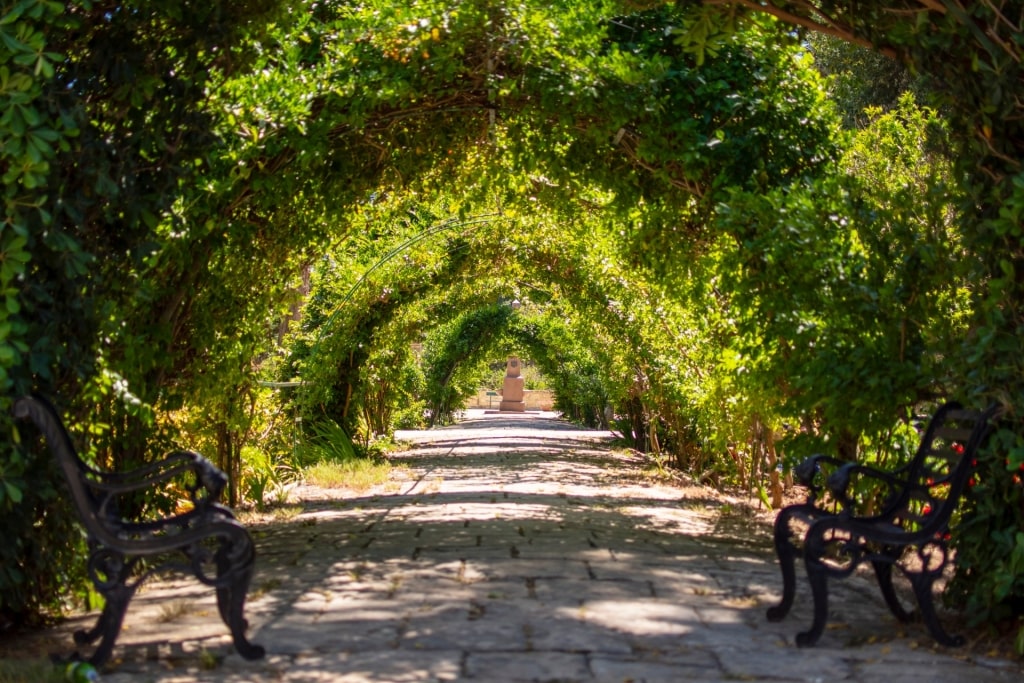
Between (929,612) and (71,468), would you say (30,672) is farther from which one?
(929,612)

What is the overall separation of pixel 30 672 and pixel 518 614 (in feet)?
6.41

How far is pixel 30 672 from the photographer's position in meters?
3.77

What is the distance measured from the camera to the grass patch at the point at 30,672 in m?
3.69

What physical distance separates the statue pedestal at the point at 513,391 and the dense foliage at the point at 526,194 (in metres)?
41.7

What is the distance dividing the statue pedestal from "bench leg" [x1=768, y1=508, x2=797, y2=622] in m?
49.7

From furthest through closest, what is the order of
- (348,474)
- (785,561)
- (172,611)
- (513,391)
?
(513,391), (348,474), (172,611), (785,561)

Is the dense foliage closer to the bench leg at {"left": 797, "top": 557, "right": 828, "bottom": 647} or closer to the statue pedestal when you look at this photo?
the bench leg at {"left": 797, "top": 557, "right": 828, "bottom": 647}

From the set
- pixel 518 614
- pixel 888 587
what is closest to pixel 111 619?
pixel 518 614

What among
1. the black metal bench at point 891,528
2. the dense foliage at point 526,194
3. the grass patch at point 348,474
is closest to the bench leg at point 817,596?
the black metal bench at point 891,528

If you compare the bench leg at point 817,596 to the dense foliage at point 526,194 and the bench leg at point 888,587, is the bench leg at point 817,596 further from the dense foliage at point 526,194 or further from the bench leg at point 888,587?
the dense foliage at point 526,194

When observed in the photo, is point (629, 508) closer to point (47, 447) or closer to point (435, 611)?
point (435, 611)

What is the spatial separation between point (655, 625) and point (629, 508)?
17.2 feet

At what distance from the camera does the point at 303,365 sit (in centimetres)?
1350

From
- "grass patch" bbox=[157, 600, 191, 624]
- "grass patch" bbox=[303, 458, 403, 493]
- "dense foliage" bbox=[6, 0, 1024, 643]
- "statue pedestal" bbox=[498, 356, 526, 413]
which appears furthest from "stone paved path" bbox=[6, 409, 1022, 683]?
"statue pedestal" bbox=[498, 356, 526, 413]
